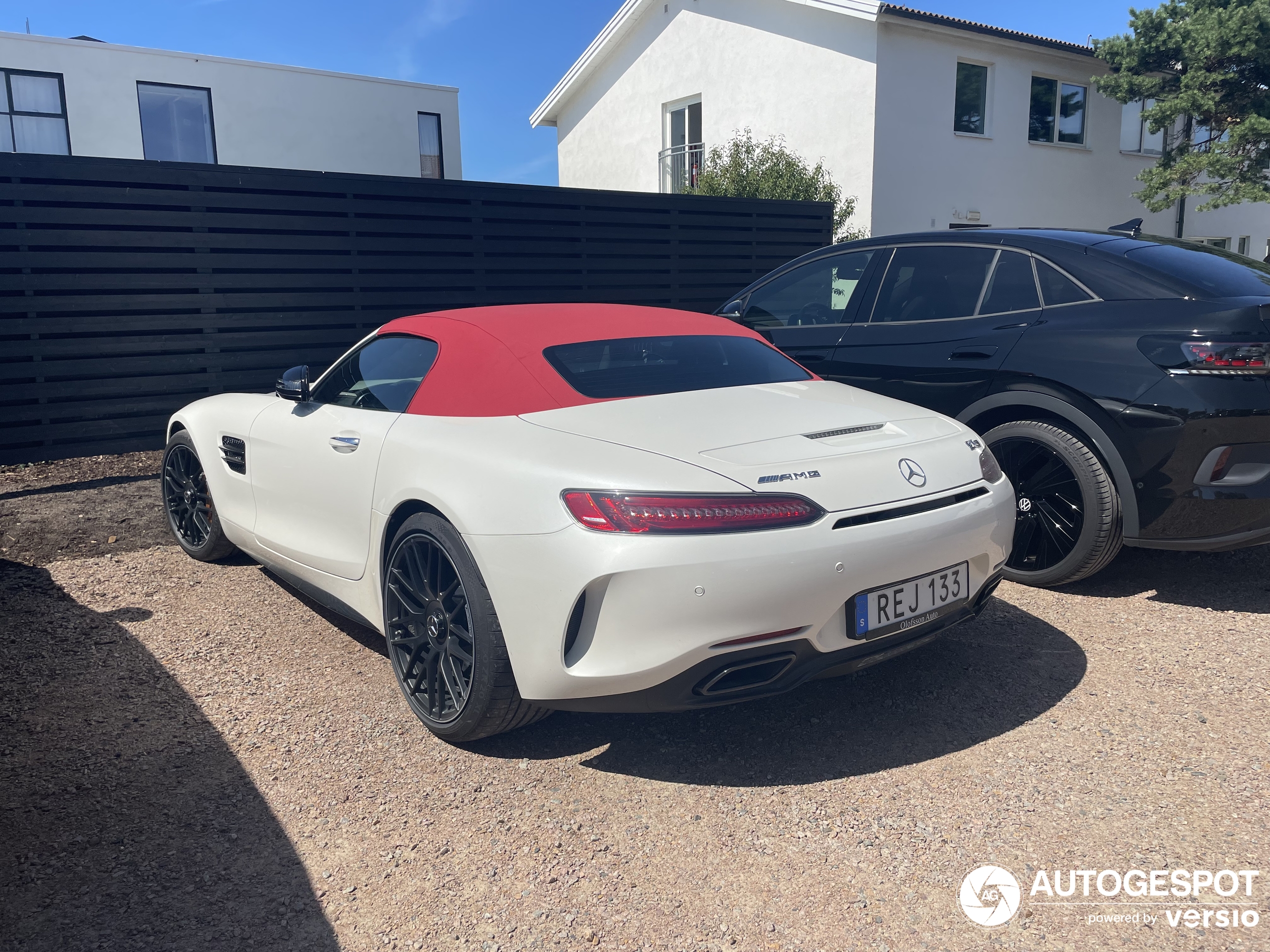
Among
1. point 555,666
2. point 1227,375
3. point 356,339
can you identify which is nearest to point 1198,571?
point 1227,375

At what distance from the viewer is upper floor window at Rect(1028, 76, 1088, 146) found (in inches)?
738

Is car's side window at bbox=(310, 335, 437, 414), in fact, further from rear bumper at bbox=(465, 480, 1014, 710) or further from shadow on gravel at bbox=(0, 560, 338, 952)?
shadow on gravel at bbox=(0, 560, 338, 952)

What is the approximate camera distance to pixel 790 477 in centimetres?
247

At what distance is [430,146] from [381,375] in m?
22.1

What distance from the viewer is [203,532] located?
4.76 meters

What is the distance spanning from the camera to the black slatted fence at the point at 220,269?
708 cm

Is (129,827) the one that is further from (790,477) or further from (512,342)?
(790,477)

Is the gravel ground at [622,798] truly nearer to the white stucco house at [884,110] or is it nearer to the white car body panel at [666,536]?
the white car body panel at [666,536]

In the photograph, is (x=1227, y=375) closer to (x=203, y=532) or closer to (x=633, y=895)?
(x=633, y=895)

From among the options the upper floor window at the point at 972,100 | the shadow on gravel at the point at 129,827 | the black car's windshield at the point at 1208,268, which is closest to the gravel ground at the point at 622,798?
the shadow on gravel at the point at 129,827

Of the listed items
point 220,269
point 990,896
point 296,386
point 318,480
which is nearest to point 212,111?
point 220,269

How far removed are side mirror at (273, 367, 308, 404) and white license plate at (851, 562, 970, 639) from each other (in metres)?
2.48

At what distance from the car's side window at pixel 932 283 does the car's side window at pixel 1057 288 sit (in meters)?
0.28

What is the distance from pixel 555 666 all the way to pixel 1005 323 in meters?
2.99
